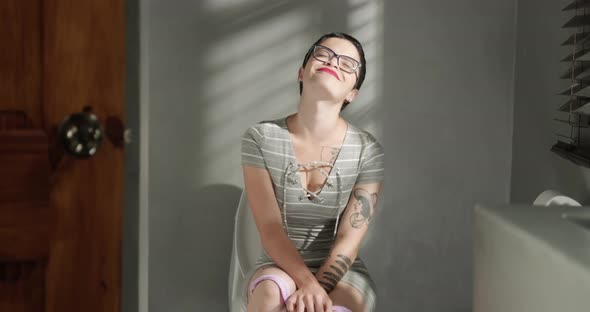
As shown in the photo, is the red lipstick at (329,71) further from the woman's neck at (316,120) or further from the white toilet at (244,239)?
the white toilet at (244,239)

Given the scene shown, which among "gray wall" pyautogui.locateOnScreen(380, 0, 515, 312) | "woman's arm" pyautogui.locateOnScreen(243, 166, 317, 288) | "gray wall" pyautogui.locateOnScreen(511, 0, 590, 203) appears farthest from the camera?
"gray wall" pyautogui.locateOnScreen(380, 0, 515, 312)

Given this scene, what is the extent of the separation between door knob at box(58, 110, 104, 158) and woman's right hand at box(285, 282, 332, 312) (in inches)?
34.6

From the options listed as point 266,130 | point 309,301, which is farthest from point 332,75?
point 309,301

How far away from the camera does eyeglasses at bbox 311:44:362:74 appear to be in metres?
2.16

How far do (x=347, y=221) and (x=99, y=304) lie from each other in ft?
3.39

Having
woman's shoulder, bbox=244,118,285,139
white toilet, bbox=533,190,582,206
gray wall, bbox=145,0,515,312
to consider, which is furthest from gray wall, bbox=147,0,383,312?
white toilet, bbox=533,190,582,206

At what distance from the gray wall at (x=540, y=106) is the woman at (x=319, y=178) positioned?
55cm

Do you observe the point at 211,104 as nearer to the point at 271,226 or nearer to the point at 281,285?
the point at 271,226

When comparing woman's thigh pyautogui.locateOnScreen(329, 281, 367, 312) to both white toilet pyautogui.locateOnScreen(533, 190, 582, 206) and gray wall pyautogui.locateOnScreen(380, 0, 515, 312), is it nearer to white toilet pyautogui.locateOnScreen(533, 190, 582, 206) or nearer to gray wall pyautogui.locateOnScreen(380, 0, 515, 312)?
white toilet pyautogui.locateOnScreen(533, 190, 582, 206)

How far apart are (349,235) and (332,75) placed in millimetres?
433

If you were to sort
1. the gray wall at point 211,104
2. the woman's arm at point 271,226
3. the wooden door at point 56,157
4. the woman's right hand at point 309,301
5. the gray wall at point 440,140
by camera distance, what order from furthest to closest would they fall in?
1. the gray wall at point 440,140
2. the gray wall at point 211,104
3. the woman's arm at point 271,226
4. the woman's right hand at point 309,301
5. the wooden door at point 56,157

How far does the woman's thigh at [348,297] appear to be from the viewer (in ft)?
6.66

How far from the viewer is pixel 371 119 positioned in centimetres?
268

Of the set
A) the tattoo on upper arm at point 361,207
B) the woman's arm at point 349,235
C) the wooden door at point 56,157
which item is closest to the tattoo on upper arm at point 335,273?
the woman's arm at point 349,235
